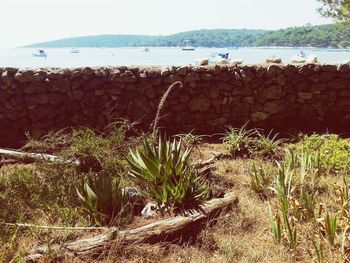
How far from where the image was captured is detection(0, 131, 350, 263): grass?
3.31 metres

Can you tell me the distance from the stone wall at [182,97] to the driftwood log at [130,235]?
390 centimetres

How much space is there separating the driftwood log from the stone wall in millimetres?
3902

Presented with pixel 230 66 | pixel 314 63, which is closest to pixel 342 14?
pixel 314 63

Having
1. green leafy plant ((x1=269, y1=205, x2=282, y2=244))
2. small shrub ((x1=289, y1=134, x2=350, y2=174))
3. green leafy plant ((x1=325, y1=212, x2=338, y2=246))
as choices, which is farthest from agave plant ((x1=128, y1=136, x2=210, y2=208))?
small shrub ((x1=289, y1=134, x2=350, y2=174))

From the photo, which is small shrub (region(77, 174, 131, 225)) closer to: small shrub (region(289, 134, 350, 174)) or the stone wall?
small shrub (region(289, 134, 350, 174))

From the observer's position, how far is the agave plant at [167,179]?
404 cm

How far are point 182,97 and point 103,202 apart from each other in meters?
4.09

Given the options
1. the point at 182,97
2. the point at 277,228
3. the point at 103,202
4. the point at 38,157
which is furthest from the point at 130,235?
the point at 182,97

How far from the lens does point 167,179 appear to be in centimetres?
419

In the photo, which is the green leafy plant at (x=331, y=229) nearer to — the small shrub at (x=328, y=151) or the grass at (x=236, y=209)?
the grass at (x=236, y=209)

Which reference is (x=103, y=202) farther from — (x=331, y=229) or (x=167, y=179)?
(x=331, y=229)

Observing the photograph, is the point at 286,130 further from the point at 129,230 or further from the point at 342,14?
the point at 342,14

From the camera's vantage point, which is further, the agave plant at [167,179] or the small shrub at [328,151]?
the small shrub at [328,151]

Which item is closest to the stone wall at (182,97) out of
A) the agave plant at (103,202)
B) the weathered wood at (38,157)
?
the weathered wood at (38,157)
